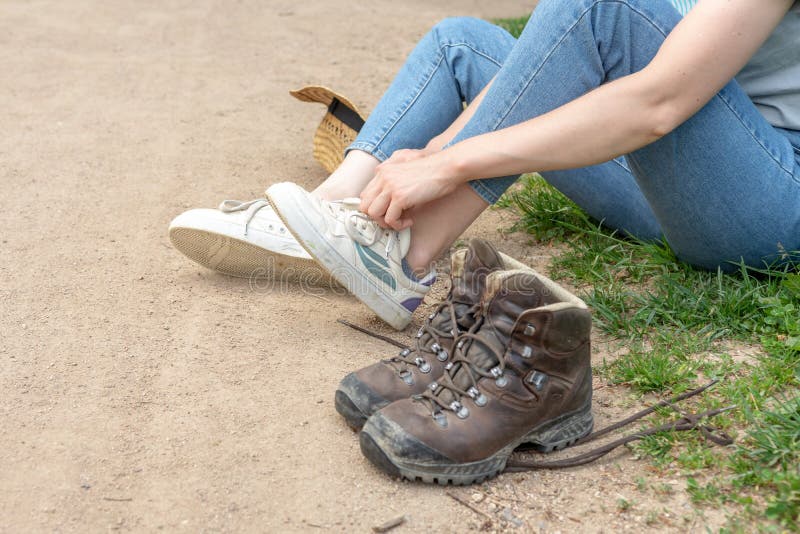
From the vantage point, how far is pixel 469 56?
2449 millimetres

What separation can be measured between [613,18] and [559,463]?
3.03 feet

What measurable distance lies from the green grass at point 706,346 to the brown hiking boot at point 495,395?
229 millimetres

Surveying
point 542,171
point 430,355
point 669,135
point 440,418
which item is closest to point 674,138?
point 669,135

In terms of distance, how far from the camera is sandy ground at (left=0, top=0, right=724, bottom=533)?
154 centimetres

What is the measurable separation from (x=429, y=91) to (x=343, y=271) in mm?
668

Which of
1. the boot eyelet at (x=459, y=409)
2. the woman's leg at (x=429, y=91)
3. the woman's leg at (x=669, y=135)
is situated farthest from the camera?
the woman's leg at (x=429, y=91)

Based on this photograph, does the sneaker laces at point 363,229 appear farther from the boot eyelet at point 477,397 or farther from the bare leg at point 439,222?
the boot eyelet at point 477,397

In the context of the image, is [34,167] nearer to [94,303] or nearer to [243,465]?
[94,303]

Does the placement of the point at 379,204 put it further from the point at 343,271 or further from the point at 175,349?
the point at 175,349

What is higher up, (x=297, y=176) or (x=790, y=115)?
(x=790, y=115)

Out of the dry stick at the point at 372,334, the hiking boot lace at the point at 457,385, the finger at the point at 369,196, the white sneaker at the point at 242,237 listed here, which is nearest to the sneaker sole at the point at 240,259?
the white sneaker at the point at 242,237

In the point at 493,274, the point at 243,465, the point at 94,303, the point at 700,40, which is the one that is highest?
the point at 700,40

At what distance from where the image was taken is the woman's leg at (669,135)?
1.83 metres

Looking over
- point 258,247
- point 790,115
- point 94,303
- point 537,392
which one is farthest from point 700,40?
point 94,303
